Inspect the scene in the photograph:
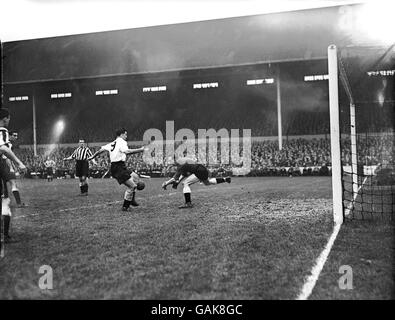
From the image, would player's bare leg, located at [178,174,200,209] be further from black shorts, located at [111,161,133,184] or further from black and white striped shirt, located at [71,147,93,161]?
black and white striped shirt, located at [71,147,93,161]

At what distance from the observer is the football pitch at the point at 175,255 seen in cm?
278

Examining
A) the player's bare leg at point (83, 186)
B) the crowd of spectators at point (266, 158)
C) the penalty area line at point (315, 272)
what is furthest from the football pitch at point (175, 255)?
the crowd of spectators at point (266, 158)

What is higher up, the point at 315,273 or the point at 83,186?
the point at 83,186

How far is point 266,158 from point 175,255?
71.7 ft

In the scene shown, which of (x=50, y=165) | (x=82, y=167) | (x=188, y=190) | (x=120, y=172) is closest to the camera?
(x=120, y=172)

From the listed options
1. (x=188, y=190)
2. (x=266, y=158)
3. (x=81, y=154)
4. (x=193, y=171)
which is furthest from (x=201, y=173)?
(x=266, y=158)

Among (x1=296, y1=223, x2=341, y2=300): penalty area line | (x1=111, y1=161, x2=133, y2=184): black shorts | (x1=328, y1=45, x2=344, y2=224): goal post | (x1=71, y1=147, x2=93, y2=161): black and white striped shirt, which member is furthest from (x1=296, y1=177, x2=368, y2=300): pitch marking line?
(x1=71, y1=147, x2=93, y2=161): black and white striped shirt

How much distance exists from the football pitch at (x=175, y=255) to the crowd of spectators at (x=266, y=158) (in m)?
17.7

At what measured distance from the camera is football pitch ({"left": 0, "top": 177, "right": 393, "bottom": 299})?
9.12 feet

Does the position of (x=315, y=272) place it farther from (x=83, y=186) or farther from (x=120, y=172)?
(x=83, y=186)

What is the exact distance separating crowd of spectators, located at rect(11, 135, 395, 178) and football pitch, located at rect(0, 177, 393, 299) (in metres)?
17.7

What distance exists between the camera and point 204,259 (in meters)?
3.63

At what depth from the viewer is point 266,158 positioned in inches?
988
